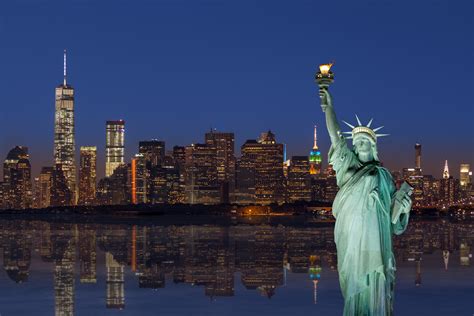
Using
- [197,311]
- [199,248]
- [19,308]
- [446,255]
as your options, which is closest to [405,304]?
[197,311]

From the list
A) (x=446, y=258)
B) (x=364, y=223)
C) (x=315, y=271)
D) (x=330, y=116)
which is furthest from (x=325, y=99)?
(x=446, y=258)

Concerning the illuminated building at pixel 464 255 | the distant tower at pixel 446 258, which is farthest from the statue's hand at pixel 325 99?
the illuminated building at pixel 464 255

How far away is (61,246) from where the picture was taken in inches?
1597

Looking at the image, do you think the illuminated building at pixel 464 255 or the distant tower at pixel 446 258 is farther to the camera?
the illuminated building at pixel 464 255

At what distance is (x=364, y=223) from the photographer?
8.88 meters

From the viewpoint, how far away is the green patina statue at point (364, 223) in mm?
8891

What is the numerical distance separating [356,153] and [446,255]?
25118mm

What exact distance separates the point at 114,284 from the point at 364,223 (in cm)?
1445

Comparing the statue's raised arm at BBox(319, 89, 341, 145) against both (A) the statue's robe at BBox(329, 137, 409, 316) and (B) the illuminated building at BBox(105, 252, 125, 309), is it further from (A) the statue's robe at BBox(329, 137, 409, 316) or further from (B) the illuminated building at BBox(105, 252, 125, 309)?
(B) the illuminated building at BBox(105, 252, 125, 309)

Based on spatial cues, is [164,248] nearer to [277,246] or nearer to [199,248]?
[199,248]

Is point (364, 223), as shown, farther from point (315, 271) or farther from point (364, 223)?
point (315, 271)

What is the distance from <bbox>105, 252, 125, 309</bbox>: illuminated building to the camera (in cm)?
1861

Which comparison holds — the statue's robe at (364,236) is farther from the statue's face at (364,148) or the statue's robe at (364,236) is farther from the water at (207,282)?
Answer: the water at (207,282)

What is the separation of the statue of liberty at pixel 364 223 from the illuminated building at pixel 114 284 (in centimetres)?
976
